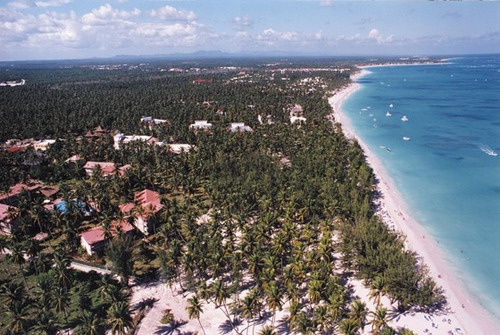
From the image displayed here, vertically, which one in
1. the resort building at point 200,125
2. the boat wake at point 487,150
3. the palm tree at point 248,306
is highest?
the resort building at point 200,125

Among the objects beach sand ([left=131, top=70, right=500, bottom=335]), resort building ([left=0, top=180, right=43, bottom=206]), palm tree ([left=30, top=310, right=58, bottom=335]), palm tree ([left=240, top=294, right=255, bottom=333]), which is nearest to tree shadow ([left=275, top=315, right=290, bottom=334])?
beach sand ([left=131, top=70, right=500, bottom=335])

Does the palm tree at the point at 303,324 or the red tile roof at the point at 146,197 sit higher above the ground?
the red tile roof at the point at 146,197

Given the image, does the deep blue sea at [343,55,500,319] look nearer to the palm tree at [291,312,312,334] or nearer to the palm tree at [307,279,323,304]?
the palm tree at [307,279,323,304]

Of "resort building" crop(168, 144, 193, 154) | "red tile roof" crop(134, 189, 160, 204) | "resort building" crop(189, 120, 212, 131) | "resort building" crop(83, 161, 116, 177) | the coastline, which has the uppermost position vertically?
"resort building" crop(189, 120, 212, 131)

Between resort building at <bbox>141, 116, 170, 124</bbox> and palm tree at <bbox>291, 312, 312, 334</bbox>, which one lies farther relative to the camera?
resort building at <bbox>141, 116, 170, 124</bbox>

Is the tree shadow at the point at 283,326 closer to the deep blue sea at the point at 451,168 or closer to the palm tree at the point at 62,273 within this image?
the palm tree at the point at 62,273

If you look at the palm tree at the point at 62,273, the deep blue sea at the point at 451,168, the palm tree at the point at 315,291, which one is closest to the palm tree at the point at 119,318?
the palm tree at the point at 62,273
